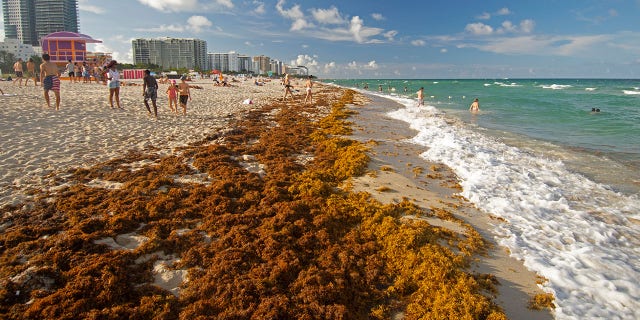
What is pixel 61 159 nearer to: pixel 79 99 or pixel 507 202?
pixel 507 202

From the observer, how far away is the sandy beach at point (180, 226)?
289 cm

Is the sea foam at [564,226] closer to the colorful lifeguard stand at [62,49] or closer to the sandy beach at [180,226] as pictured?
the sandy beach at [180,226]

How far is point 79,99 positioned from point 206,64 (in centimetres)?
12970

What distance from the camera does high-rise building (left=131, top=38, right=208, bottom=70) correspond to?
377ft

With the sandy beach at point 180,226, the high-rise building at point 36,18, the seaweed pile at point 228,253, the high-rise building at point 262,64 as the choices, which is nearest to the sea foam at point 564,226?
the sandy beach at point 180,226

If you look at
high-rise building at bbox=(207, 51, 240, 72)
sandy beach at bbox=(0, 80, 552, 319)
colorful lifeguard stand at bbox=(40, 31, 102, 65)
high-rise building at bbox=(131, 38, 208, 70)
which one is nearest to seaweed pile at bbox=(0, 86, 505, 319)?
sandy beach at bbox=(0, 80, 552, 319)

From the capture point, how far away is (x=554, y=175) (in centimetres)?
700

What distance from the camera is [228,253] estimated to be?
3.57m

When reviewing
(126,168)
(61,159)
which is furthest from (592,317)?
(61,159)

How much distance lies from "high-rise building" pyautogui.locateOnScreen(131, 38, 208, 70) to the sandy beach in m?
121

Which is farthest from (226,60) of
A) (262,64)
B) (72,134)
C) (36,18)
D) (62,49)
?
(72,134)

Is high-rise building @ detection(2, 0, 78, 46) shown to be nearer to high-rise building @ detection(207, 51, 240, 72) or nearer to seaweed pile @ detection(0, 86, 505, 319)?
high-rise building @ detection(207, 51, 240, 72)

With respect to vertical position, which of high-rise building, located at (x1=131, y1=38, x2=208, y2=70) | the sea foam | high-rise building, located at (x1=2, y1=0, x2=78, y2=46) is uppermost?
high-rise building, located at (x1=2, y1=0, x2=78, y2=46)

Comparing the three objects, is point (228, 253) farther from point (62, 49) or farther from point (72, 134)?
point (62, 49)
